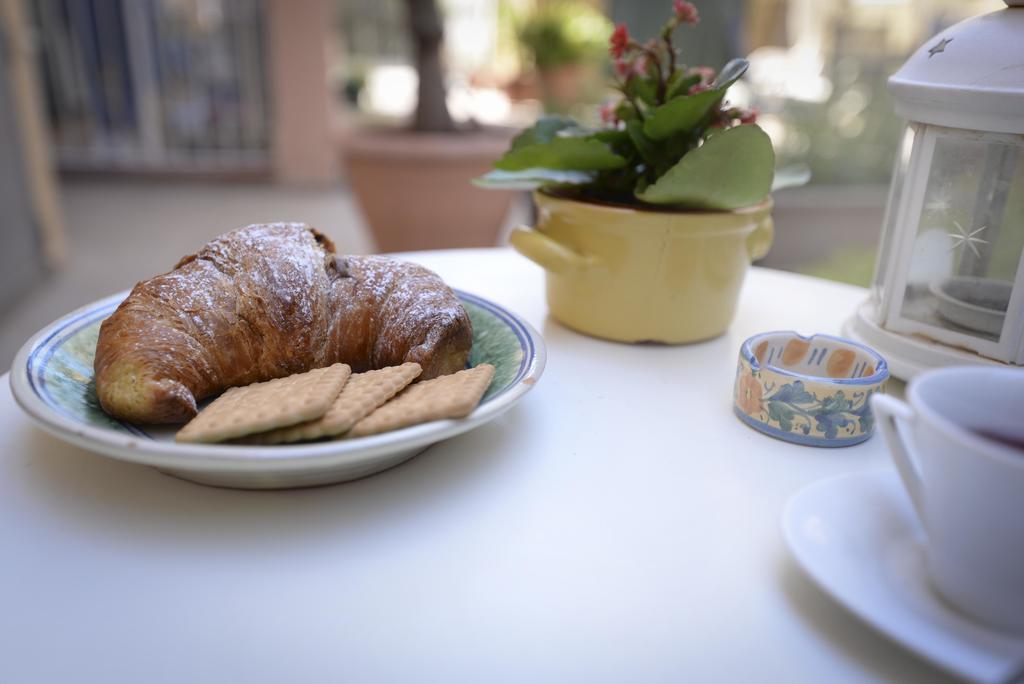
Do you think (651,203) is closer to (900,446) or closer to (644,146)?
(644,146)

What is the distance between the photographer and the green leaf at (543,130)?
803 millimetres

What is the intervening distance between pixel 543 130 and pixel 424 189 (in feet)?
3.97

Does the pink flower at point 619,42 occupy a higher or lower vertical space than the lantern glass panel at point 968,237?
higher

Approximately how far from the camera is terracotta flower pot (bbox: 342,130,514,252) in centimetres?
195

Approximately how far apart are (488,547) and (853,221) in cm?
255

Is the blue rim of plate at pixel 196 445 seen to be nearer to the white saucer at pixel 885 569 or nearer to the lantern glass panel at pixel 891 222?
the white saucer at pixel 885 569

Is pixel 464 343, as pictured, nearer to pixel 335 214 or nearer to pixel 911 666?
pixel 911 666

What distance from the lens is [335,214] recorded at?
12.1 feet

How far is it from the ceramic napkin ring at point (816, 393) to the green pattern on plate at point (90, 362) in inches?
7.5

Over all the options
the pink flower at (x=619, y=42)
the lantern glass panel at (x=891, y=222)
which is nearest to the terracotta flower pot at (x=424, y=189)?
the pink flower at (x=619, y=42)

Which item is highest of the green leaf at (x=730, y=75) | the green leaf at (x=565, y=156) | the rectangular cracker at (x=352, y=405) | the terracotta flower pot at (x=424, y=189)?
the green leaf at (x=730, y=75)

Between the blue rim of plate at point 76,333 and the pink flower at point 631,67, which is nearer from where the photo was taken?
the blue rim of plate at point 76,333

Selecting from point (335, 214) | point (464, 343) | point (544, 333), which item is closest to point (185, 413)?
point (464, 343)

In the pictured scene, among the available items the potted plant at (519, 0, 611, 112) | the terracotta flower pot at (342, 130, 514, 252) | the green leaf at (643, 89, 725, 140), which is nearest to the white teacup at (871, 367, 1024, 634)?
the green leaf at (643, 89, 725, 140)
